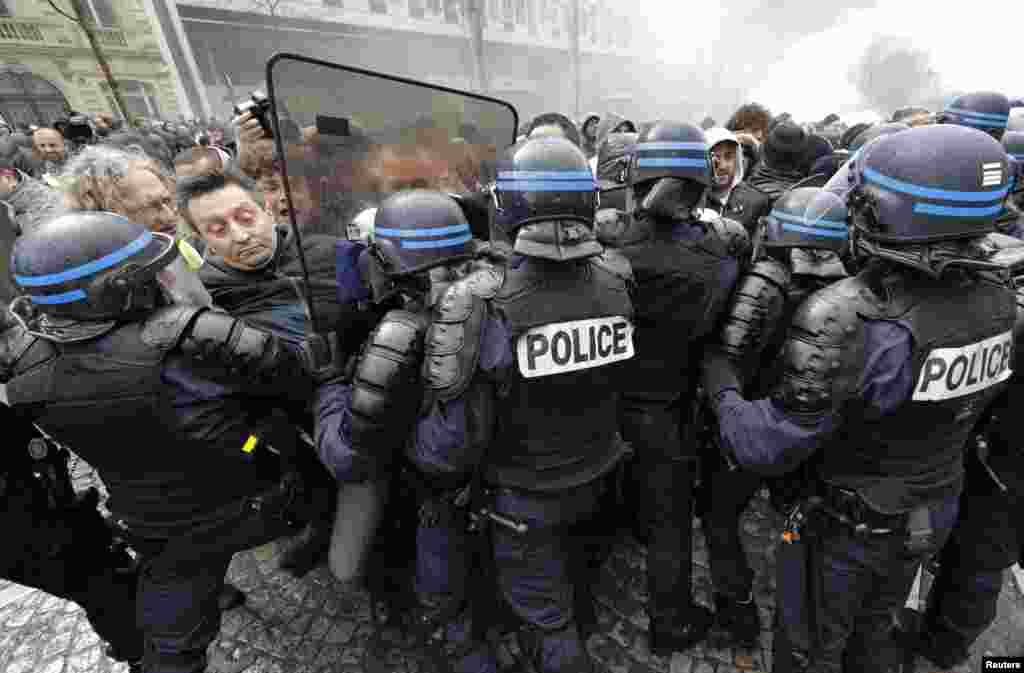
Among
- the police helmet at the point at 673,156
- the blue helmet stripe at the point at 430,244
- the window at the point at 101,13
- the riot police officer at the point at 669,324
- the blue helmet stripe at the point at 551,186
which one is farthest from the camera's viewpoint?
the window at the point at 101,13

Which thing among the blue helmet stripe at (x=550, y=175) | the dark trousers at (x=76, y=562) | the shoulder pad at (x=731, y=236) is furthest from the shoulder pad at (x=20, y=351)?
the shoulder pad at (x=731, y=236)

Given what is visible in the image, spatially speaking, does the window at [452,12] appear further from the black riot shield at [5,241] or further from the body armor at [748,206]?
the body armor at [748,206]

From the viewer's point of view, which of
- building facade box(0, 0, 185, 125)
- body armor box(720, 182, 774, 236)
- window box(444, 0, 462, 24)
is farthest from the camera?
window box(444, 0, 462, 24)

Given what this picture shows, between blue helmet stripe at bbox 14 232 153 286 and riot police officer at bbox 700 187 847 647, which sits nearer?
blue helmet stripe at bbox 14 232 153 286

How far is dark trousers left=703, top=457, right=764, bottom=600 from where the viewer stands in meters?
2.53

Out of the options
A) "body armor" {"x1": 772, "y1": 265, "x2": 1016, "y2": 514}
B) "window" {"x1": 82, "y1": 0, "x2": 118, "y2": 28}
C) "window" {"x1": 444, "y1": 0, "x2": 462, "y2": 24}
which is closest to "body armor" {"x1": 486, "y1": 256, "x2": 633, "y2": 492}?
"body armor" {"x1": 772, "y1": 265, "x2": 1016, "y2": 514}

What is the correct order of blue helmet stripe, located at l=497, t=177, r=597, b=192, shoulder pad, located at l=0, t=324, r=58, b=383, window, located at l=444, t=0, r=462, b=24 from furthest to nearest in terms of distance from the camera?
window, located at l=444, t=0, r=462, b=24, blue helmet stripe, located at l=497, t=177, r=597, b=192, shoulder pad, located at l=0, t=324, r=58, b=383

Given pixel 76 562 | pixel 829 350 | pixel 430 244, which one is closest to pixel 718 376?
pixel 829 350

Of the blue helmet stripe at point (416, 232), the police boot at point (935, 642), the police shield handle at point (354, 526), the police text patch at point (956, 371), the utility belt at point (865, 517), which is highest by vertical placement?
the blue helmet stripe at point (416, 232)

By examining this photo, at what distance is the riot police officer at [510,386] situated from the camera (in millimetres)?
1716

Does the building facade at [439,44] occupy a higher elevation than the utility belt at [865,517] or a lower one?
higher

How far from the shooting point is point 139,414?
65.8 inches

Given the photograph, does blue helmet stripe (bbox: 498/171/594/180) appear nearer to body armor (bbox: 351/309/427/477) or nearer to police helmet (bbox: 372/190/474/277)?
police helmet (bbox: 372/190/474/277)

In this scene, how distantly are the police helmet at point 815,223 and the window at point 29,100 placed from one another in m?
22.5
